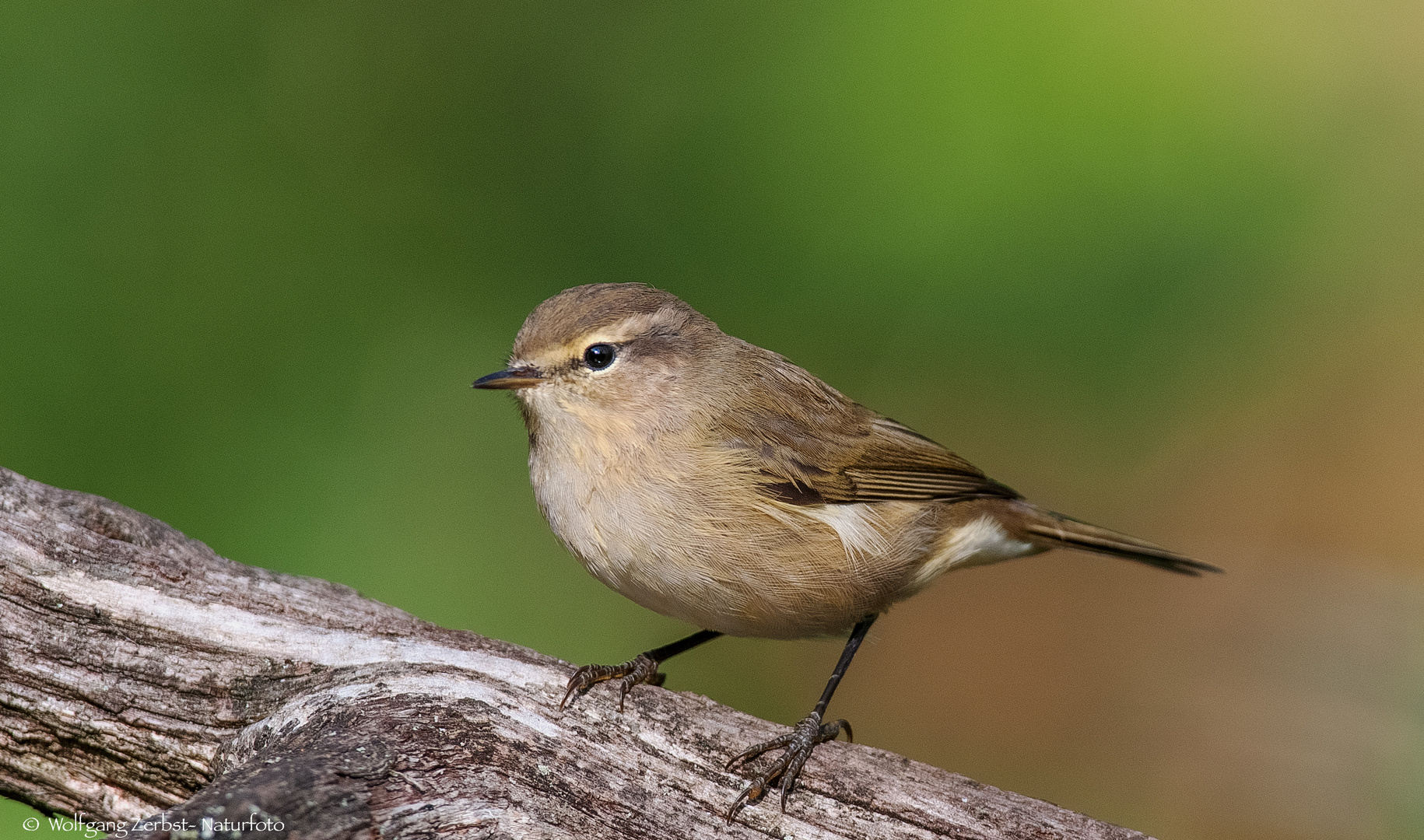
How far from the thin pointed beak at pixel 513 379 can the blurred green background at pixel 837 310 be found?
1.37 metres

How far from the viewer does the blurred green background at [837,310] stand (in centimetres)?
416

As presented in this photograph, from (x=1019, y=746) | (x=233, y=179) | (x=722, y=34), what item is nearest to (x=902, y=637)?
(x=1019, y=746)

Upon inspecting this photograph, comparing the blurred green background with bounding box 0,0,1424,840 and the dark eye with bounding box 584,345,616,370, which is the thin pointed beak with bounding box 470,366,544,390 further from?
the blurred green background with bounding box 0,0,1424,840

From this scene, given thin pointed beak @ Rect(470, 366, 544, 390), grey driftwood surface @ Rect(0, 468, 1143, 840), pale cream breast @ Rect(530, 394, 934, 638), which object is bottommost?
grey driftwood surface @ Rect(0, 468, 1143, 840)

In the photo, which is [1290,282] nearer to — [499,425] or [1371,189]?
[1371,189]

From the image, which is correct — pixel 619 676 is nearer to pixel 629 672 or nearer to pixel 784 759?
pixel 629 672

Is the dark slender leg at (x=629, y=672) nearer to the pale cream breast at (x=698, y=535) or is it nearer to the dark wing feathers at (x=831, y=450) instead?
the pale cream breast at (x=698, y=535)

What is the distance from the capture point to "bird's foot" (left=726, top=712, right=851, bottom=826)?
9.11 ft

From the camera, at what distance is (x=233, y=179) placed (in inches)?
173

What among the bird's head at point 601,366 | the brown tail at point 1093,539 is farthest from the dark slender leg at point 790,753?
the brown tail at point 1093,539

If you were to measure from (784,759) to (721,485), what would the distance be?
82cm

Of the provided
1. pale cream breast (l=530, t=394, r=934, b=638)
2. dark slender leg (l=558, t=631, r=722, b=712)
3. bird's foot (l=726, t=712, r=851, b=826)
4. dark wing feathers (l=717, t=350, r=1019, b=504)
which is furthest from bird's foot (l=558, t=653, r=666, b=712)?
dark wing feathers (l=717, t=350, r=1019, b=504)

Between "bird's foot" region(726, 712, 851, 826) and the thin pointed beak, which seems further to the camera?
the thin pointed beak

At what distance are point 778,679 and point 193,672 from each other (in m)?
2.39
